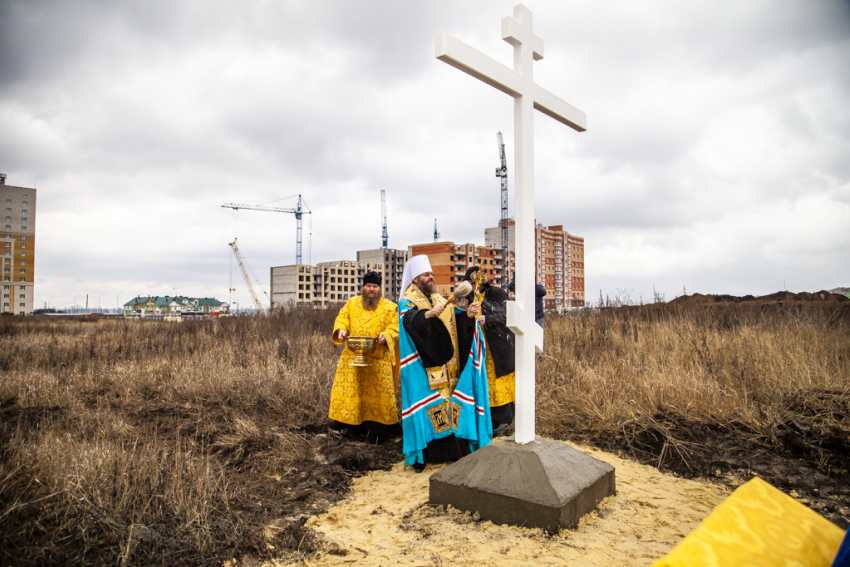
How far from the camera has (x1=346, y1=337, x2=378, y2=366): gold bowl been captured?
202 inches

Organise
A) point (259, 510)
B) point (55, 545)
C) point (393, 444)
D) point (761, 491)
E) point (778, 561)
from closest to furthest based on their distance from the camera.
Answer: point (778, 561) → point (761, 491) → point (55, 545) → point (259, 510) → point (393, 444)

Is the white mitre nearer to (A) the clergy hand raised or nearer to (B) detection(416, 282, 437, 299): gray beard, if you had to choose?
(B) detection(416, 282, 437, 299): gray beard

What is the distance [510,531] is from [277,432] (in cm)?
315

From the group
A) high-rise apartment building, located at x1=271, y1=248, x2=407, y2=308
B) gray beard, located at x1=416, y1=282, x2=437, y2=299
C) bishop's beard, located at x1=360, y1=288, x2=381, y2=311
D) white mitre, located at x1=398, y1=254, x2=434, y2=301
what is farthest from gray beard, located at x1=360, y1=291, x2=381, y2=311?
high-rise apartment building, located at x1=271, y1=248, x2=407, y2=308

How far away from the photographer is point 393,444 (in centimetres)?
527

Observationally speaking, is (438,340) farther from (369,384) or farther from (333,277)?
(333,277)

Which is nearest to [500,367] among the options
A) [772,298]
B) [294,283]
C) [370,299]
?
[370,299]

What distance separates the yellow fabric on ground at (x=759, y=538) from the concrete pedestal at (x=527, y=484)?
142 centimetres

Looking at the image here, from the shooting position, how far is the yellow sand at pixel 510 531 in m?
2.62

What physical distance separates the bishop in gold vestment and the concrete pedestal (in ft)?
6.59

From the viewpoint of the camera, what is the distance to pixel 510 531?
286 cm

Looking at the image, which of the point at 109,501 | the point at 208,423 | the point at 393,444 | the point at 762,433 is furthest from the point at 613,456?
the point at 208,423

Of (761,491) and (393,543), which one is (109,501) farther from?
(761,491)

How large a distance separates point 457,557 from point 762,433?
316 cm
